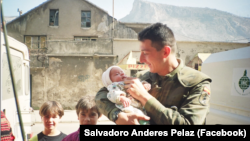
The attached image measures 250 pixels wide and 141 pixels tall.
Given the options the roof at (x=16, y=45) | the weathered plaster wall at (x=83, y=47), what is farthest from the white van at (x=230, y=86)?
the roof at (x=16, y=45)

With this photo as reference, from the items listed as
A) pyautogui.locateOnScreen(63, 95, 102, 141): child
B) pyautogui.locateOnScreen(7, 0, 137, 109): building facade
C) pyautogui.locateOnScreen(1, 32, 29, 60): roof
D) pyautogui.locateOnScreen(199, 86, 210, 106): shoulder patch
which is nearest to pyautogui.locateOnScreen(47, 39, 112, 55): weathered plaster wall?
pyautogui.locateOnScreen(7, 0, 137, 109): building facade

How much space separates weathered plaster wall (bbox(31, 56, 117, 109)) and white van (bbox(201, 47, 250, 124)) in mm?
2057

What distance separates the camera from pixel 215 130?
3.32 ft

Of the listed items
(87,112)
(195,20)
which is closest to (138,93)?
(87,112)

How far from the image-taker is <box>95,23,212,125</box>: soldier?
0.92 metres

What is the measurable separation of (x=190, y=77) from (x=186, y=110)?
0.74 feet

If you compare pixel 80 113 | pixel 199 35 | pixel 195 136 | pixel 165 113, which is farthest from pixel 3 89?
pixel 199 35

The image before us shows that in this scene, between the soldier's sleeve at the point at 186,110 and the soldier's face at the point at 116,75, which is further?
the soldier's face at the point at 116,75

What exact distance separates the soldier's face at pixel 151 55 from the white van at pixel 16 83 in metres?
0.91

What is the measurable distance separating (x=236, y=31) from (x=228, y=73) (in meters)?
0.60

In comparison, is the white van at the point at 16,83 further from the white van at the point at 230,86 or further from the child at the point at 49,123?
the white van at the point at 230,86

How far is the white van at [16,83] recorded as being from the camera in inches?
44.1

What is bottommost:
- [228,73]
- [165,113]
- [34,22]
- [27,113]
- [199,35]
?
[27,113]

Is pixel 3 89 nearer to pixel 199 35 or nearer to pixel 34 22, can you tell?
pixel 34 22
